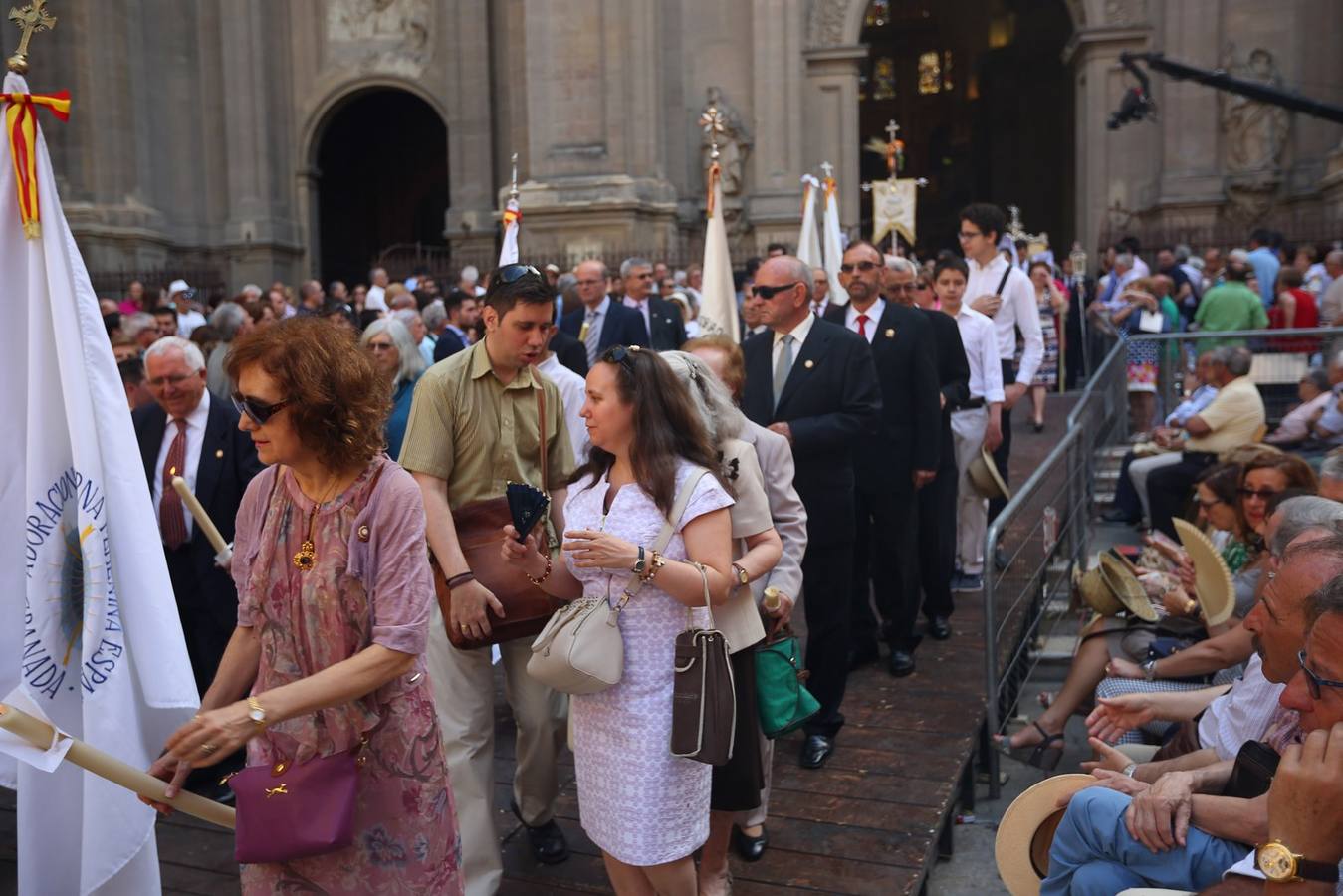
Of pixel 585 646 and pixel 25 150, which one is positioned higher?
pixel 25 150

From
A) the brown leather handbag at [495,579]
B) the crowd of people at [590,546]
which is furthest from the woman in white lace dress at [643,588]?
the brown leather handbag at [495,579]

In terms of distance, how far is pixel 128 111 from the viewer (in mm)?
22891

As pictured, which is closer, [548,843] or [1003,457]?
[548,843]

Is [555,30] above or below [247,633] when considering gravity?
above

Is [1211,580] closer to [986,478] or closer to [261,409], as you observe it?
[986,478]

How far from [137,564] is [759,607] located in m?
2.07

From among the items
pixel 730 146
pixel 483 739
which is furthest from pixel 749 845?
pixel 730 146

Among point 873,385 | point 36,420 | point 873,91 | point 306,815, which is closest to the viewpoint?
point 306,815

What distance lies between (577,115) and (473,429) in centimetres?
1669

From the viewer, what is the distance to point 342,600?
2881mm

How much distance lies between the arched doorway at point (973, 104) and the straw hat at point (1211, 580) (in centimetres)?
2893

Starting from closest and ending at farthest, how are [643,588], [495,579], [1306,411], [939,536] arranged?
1. [643,588]
2. [495,579]
3. [939,536]
4. [1306,411]

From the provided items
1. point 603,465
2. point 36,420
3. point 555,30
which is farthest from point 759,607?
point 555,30

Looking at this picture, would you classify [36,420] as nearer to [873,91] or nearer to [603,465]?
[603,465]
